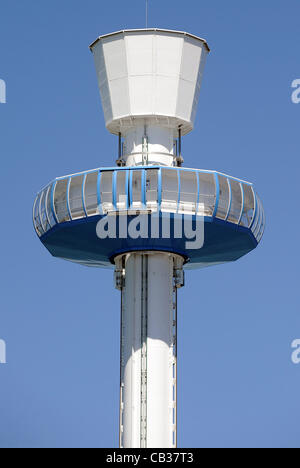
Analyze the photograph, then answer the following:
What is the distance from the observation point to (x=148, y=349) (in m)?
78.7

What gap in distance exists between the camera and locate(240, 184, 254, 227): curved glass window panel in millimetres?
78438

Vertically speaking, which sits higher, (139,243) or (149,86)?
(149,86)

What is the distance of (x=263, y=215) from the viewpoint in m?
81.0

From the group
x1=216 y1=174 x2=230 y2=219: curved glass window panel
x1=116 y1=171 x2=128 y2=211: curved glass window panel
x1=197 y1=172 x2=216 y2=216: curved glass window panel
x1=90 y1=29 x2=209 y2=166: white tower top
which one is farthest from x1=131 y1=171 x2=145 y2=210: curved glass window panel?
x1=90 y1=29 x2=209 y2=166: white tower top

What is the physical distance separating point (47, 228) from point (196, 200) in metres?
9.52

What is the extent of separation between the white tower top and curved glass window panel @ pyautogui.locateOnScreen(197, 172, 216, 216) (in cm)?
466

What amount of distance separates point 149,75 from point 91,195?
962cm

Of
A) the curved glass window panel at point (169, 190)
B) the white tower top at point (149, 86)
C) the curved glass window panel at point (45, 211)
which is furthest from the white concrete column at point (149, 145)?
the curved glass window panel at point (45, 211)

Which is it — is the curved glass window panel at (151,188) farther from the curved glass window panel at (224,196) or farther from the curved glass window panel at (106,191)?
the curved glass window panel at (224,196)

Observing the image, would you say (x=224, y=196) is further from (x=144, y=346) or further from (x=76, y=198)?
(x=144, y=346)

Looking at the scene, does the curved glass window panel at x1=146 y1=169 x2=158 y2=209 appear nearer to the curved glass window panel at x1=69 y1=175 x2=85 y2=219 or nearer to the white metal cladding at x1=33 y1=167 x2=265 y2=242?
the white metal cladding at x1=33 y1=167 x2=265 y2=242

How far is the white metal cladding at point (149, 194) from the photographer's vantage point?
7581 centimetres

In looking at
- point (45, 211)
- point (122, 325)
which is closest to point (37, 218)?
point (45, 211)
